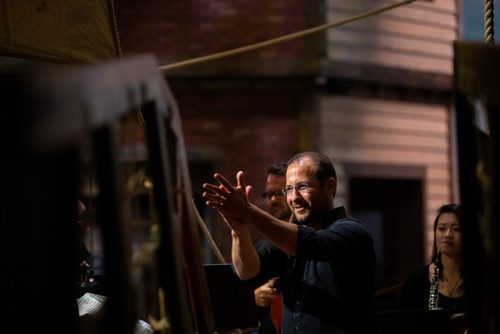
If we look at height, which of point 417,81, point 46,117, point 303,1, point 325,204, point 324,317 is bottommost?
point 324,317

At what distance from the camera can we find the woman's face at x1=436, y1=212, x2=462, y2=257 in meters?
4.11

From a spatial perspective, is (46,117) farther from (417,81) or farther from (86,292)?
(417,81)

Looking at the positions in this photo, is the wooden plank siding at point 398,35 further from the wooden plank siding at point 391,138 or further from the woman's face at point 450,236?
the woman's face at point 450,236

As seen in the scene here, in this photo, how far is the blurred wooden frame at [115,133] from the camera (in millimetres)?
1061

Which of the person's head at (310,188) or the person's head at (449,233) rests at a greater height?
the person's head at (310,188)

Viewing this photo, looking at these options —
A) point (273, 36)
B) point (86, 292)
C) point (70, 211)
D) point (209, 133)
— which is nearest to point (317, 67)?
A: point (273, 36)

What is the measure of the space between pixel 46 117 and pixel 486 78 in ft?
3.62

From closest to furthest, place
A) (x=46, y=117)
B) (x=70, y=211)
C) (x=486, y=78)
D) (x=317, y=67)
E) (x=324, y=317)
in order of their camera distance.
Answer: (x=46, y=117) < (x=70, y=211) < (x=486, y=78) < (x=324, y=317) < (x=317, y=67)

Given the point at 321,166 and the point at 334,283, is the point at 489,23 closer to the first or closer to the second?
the point at 321,166

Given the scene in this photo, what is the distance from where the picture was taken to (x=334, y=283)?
307 cm

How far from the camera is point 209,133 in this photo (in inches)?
342

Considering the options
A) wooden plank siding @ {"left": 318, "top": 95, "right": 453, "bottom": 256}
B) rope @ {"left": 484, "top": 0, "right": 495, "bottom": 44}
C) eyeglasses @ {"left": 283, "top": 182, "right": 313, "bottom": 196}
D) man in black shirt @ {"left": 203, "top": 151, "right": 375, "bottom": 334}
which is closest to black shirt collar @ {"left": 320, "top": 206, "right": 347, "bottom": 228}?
man in black shirt @ {"left": 203, "top": 151, "right": 375, "bottom": 334}

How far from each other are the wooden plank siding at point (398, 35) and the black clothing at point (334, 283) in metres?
5.82

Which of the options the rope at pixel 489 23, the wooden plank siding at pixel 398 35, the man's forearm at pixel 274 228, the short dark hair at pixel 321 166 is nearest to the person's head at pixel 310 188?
the short dark hair at pixel 321 166
